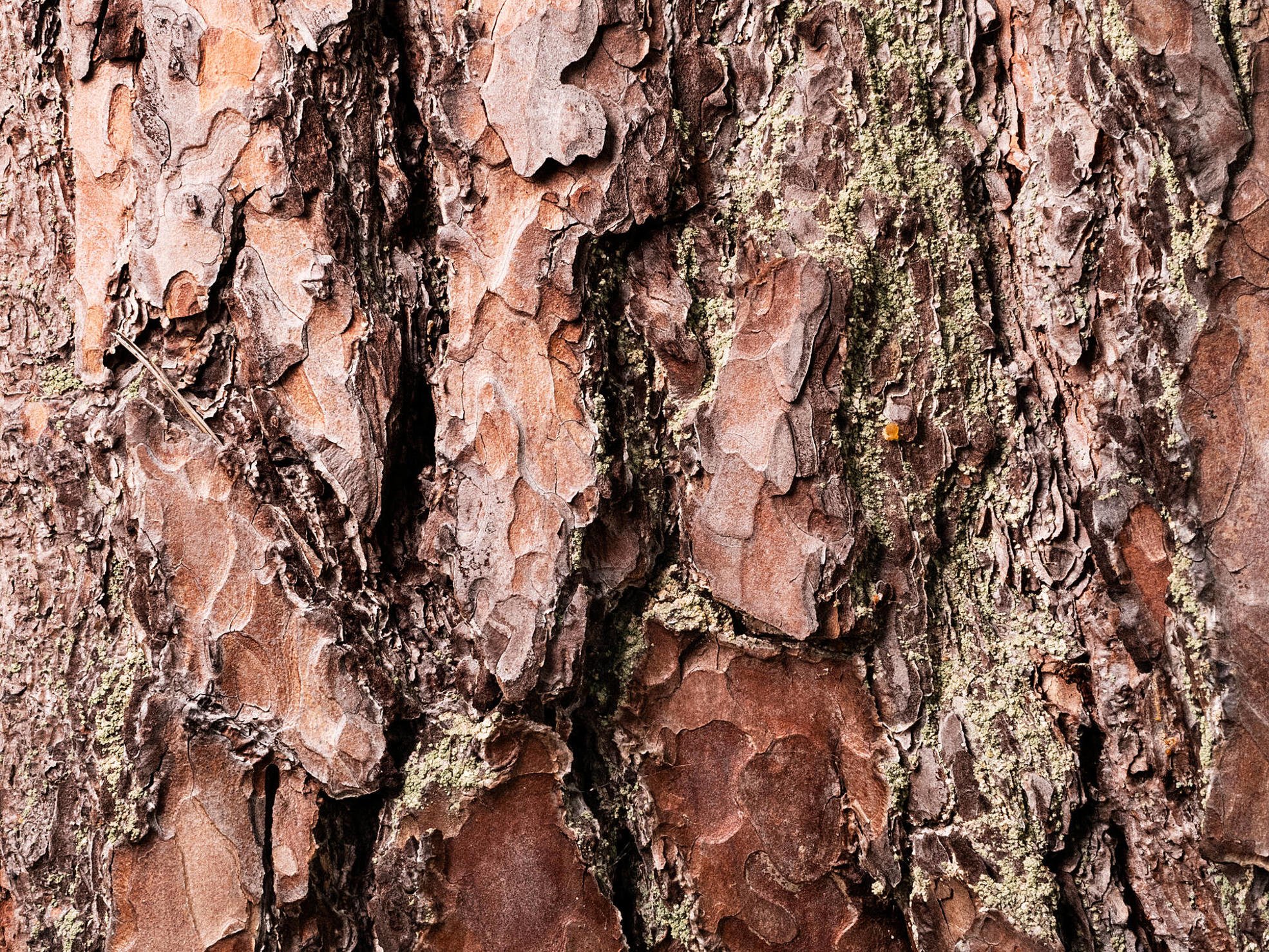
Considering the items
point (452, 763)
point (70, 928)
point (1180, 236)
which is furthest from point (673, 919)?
point (1180, 236)

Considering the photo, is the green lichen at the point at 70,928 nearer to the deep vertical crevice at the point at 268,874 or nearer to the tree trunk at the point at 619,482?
the tree trunk at the point at 619,482

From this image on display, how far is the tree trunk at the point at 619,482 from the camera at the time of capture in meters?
1.13

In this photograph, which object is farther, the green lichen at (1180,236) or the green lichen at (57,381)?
the green lichen at (57,381)

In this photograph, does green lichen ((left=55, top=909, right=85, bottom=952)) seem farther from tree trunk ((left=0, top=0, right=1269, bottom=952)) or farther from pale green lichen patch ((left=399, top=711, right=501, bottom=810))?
pale green lichen patch ((left=399, top=711, right=501, bottom=810))

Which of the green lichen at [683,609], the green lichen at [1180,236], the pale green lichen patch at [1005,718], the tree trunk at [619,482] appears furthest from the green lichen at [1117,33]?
the green lichen at [683,609]

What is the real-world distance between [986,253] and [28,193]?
1293mm

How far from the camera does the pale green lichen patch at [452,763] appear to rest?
1.16m

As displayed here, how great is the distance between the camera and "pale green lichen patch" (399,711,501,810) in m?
1.16

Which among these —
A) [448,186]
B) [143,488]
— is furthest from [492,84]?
[143,488]

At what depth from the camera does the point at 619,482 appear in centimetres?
115

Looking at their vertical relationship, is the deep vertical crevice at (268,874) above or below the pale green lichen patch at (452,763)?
A: below

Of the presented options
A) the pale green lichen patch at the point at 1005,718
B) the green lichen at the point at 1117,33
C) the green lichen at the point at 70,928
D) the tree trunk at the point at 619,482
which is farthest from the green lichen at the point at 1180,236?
the green lichen at the point at 70,928

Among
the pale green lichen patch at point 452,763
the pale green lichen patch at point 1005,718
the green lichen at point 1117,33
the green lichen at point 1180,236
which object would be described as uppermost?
the green lichen at point 1117,33

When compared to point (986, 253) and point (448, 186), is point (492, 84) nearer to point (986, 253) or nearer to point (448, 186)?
point (448, 186)
